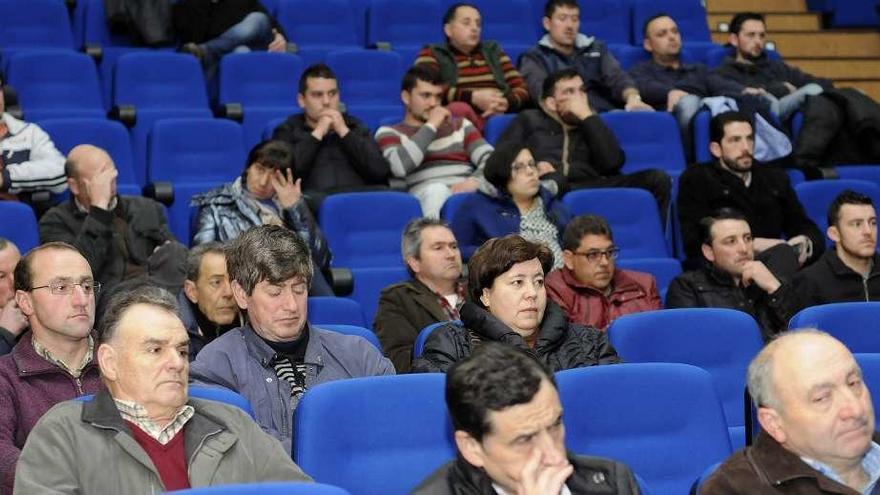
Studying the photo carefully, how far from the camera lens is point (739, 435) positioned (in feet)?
11.0

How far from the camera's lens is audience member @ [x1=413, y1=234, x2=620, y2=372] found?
3500 millimetres

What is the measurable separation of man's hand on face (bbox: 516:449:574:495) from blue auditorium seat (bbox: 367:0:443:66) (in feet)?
16.7

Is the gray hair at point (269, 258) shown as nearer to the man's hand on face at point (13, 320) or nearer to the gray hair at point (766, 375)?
the man's hand on face at point (13, 320)

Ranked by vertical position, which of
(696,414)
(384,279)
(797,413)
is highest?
(797,413)

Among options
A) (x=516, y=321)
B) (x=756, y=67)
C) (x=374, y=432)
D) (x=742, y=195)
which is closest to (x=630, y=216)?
(x=742, y=195)

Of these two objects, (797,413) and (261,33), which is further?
(261,33)

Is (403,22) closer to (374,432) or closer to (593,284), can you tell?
(593,284)

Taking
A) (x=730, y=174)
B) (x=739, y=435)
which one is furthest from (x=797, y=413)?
(x=730, y=174)

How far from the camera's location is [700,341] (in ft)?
12.5

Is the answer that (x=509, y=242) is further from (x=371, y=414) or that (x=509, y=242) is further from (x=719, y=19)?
(x=719, y=19)

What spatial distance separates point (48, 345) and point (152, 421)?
0.62m

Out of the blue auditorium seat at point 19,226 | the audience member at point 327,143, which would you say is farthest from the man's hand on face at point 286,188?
the blue auditorium seat at point 19,226

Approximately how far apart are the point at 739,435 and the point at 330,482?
100 centimetres

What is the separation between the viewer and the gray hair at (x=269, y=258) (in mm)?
3430
